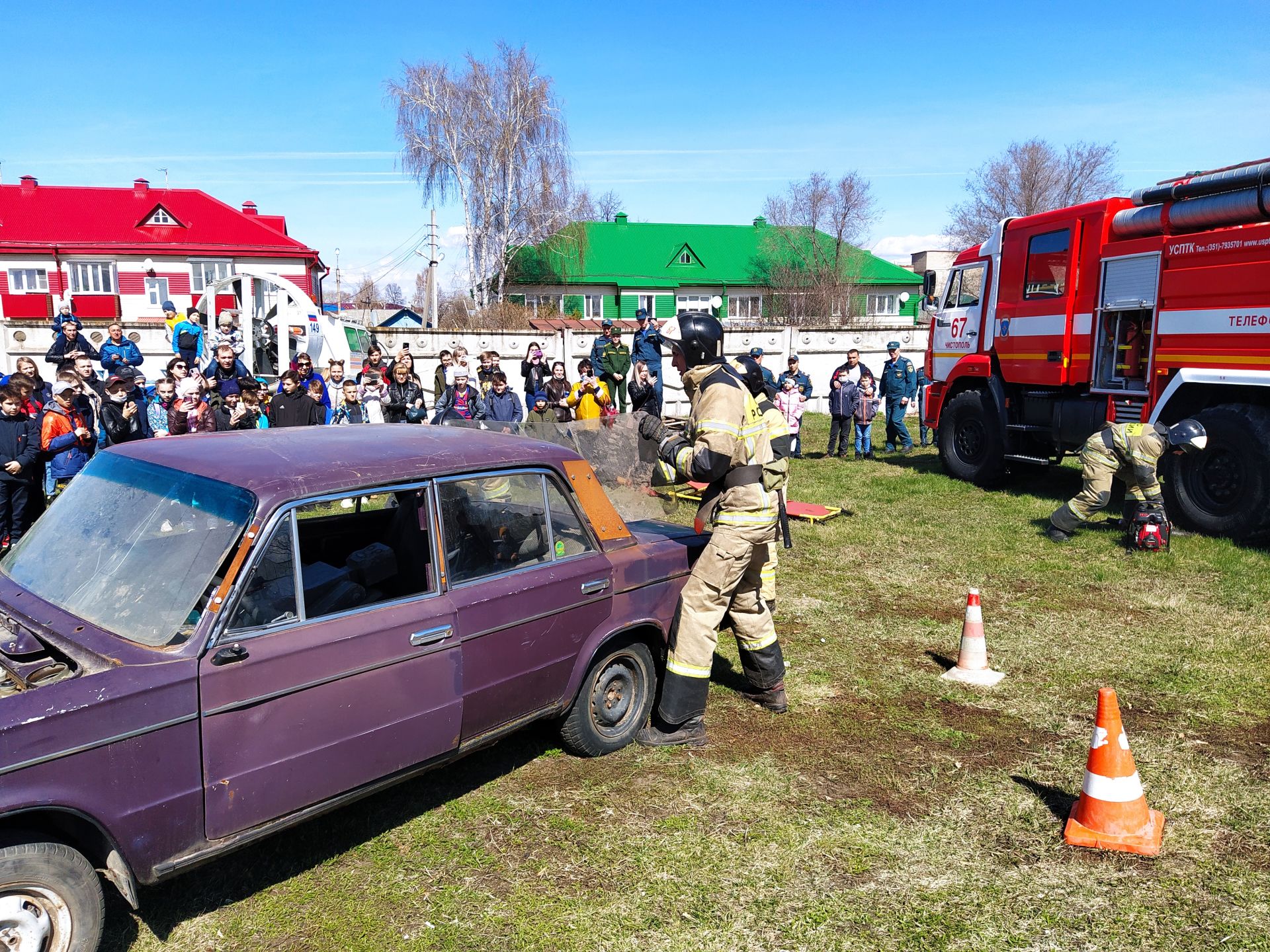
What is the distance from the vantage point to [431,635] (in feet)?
11.4

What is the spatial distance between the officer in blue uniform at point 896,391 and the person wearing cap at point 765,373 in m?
1.91

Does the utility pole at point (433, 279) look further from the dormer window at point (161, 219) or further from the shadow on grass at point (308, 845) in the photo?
the shadow on grass at point (308, 845)

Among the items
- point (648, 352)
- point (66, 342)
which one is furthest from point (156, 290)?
point (648, 352)

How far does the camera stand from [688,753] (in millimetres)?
4559

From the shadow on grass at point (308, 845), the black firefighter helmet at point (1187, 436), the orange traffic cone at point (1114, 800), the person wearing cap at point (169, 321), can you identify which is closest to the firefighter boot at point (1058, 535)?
the black firefighter helmet at point (1187, 436)

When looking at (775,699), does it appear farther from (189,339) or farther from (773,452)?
(189,339)

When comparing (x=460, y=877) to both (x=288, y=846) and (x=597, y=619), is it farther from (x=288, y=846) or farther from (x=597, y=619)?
(x=597, y=619)

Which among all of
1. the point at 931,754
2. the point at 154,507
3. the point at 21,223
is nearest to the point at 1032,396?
the point at 931,754

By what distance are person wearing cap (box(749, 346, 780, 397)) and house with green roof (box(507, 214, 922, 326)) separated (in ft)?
72.0

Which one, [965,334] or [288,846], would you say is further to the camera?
[965,334]

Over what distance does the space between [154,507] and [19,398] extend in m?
5.18

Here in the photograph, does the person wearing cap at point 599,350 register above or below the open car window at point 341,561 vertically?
above

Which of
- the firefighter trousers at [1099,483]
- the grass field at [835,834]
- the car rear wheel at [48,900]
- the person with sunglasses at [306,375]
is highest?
the person with sunglasses at [306,375]

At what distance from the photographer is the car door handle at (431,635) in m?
3.41
